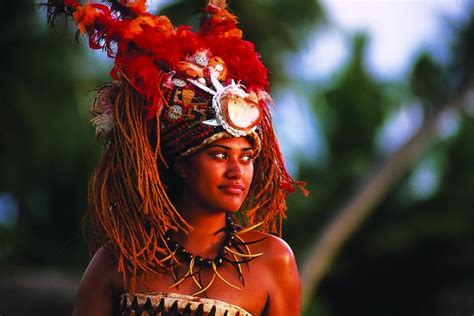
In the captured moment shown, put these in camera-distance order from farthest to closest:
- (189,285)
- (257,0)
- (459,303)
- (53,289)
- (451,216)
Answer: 1. (451,216)
2. (459,303)
3. (257,0)
4. (53,289)
5. (189,285)

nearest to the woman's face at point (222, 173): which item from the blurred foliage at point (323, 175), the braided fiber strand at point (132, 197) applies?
the braided fiber strand at point (132, 197)

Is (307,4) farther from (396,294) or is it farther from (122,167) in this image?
(122,167)

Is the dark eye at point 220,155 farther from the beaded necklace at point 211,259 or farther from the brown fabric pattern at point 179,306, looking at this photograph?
the brown fabric pattern at point 179,306

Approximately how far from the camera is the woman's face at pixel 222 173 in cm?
358

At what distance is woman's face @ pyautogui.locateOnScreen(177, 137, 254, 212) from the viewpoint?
11.7ft

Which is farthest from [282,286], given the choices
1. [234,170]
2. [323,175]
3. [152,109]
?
[323,175]

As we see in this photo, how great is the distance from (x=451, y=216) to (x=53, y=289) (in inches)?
324

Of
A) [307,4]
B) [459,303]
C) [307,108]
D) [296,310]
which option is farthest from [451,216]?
[296,310]

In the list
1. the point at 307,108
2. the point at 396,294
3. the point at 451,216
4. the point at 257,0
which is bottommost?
the point at 396,294

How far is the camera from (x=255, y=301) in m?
Answer: 3.62

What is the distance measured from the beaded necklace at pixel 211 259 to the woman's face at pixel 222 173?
0.16 m

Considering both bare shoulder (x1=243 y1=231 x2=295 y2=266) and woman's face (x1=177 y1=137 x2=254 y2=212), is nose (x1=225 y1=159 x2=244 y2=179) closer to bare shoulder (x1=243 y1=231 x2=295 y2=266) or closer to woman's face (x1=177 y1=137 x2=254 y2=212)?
woman's face (x1=177 y1=137 x2=254 y2=212)

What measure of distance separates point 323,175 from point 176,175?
15755 millimetres

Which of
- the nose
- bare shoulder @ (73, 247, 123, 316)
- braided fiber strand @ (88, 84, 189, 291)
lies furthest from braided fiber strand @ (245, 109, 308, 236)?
bare shoulder @ (73, 247, 123, 316)
